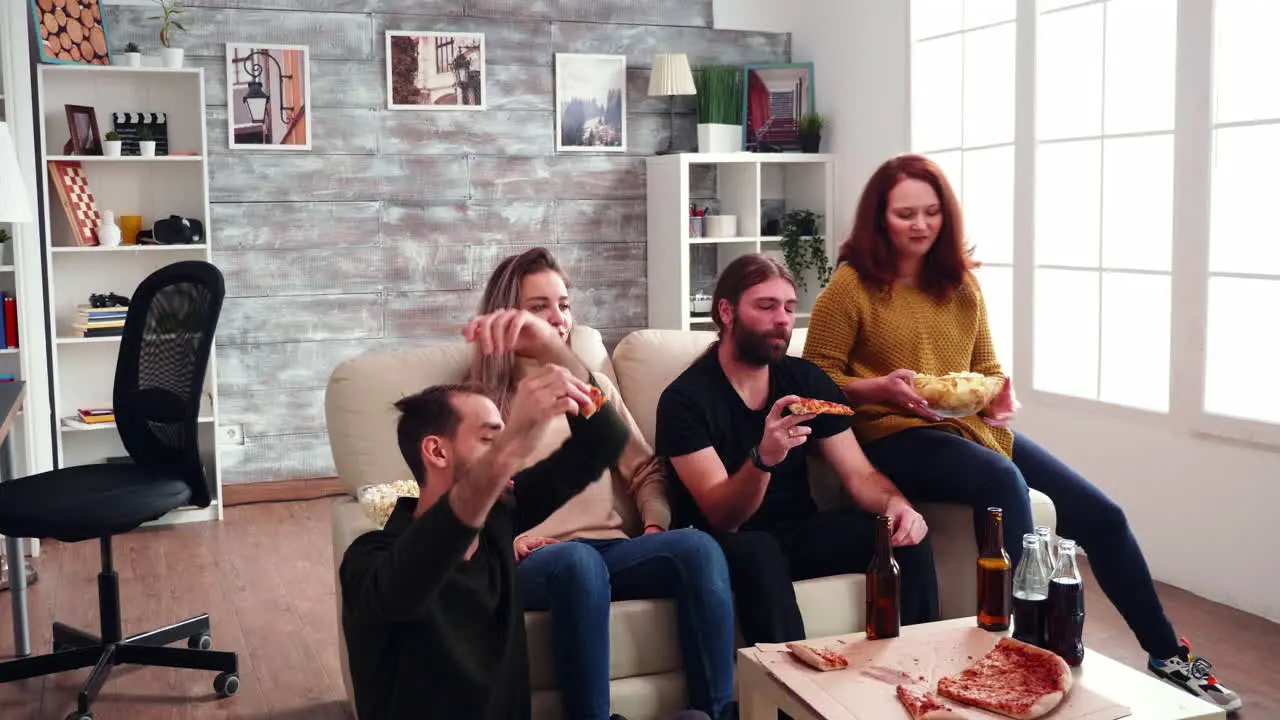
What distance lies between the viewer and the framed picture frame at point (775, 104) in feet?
19.2

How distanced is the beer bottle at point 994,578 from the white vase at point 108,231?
380 cm

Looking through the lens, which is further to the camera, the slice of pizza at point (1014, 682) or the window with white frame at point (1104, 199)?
the window with white frame at point (1104, 199)

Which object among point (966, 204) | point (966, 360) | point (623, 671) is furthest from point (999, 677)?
point (966, 204)

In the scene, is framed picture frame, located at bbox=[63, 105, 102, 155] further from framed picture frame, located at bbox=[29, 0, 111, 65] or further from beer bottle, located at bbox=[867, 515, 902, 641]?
beer bottle, located at bbox=[867, 515, 902, 641]

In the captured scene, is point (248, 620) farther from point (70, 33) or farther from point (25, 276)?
point (70, 33)

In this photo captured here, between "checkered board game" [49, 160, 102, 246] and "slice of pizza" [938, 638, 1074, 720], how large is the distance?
403 centimetres

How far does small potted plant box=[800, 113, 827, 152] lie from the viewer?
18.9ft

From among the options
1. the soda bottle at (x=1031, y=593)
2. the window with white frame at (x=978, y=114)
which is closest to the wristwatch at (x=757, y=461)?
the soda bottle at (x=1031, y=593)

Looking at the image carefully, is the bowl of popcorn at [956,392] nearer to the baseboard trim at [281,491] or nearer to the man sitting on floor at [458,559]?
the man sitting on floor at [458,559]

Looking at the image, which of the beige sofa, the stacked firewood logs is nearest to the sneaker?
the beige sofa

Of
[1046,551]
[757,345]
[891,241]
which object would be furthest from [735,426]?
[1046,551]

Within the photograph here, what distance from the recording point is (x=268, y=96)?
208 inches

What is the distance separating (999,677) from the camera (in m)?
1.98

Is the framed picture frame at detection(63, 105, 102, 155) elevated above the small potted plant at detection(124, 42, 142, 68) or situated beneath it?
situated beneath
